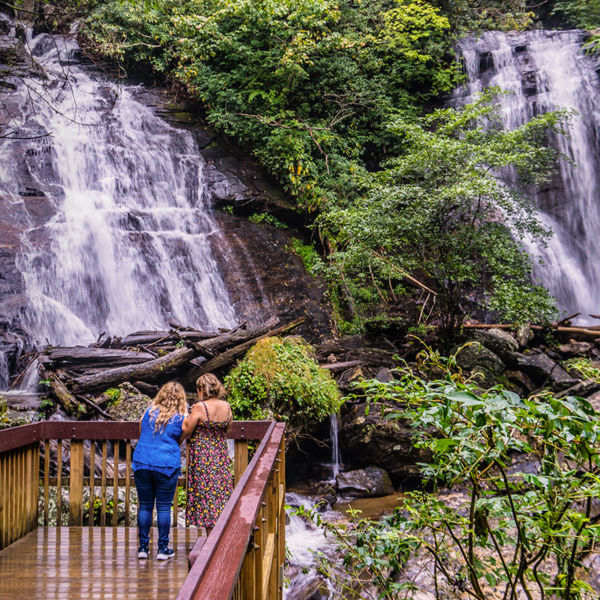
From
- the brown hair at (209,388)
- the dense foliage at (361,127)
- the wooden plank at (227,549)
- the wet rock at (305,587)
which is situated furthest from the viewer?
the dense foliage at (361,127)

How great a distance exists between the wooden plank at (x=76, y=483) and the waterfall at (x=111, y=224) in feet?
20.0

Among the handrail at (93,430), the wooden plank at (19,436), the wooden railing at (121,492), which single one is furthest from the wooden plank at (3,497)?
the handrail at (93,430)

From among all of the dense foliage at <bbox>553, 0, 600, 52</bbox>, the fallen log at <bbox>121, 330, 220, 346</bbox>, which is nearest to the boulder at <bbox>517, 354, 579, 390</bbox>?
the fallen log at <bbox>121, 330, 220, 346</bbox>

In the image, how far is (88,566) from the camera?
12.0 ft

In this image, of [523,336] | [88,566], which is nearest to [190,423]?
[88,566]

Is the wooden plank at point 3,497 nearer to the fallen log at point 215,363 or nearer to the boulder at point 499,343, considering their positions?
the fallen log at point 215,363

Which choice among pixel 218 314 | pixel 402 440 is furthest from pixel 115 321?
pixel 402 440

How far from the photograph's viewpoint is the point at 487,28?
1978 cm

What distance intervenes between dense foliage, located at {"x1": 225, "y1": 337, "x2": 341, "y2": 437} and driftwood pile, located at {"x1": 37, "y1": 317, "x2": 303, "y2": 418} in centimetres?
61

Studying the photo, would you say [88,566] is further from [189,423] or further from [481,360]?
[481,360]

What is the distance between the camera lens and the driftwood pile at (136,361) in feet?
25.3

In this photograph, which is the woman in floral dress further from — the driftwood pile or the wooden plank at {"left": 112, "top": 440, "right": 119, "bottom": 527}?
the driftwood pile

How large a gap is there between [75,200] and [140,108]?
192 inches

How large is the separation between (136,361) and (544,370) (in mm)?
8089
